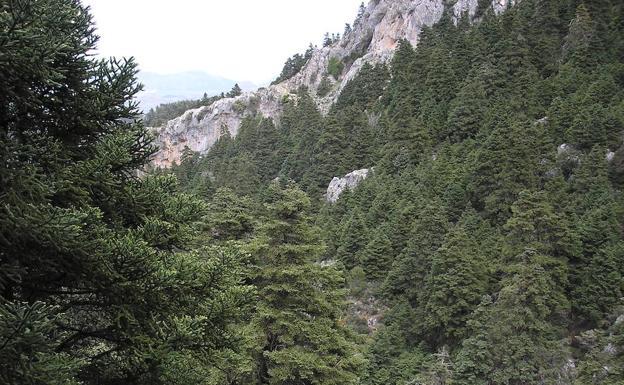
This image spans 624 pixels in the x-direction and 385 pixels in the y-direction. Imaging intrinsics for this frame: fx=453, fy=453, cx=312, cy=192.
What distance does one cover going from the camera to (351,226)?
104 ft

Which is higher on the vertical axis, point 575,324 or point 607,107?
point 607,107

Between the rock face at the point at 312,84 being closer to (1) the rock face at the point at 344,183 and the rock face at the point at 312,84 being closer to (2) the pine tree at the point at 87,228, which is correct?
(1) the rock face at the point at 344,183

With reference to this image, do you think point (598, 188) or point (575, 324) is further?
point (598, 188)

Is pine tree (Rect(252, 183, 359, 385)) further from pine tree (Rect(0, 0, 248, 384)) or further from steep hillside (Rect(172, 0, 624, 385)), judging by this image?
pine tree (Rect(0, 0, 248, 384))

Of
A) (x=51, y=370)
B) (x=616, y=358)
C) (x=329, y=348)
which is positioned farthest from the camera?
(x=616, y=358)

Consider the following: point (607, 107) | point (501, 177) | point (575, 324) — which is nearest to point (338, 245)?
point (501, 177)

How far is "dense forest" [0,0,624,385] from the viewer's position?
4.34m

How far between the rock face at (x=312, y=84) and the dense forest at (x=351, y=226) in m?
13.0

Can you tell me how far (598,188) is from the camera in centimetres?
2302

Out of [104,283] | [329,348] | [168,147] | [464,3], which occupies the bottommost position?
[329,348]

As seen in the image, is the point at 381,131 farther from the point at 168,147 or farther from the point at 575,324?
the point at 168,147

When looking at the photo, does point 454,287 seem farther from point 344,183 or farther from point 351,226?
point 344,183

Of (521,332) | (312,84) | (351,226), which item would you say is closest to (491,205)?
(521,332)

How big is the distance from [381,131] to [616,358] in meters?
34.9
